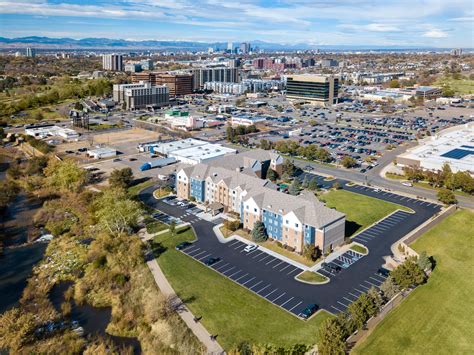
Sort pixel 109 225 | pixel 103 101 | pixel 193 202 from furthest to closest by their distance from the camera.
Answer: pixel 103 101 → pixel 193 202 → pixel 109 225

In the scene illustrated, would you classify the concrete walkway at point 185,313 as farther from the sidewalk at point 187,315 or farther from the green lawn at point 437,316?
the green lawn at point 437,316

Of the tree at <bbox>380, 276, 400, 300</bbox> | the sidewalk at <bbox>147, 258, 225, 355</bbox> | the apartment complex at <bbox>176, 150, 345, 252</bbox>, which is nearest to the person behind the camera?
the sidewalk at <bbox>147, 258, 225, 355</bbox>

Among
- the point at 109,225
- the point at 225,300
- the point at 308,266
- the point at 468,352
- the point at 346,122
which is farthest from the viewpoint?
the point at 346,122

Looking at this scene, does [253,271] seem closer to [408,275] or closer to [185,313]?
[185,313]

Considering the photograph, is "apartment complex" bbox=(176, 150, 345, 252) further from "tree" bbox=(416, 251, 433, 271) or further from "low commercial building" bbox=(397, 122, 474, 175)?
"low commercial building" bbox=(397, 122, 474, 175)

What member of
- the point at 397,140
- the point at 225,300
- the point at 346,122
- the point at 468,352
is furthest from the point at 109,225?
the point at 346,122

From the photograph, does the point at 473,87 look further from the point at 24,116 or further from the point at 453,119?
the point at 24,116

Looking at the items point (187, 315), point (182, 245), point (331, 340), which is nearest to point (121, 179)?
point (182, 245)

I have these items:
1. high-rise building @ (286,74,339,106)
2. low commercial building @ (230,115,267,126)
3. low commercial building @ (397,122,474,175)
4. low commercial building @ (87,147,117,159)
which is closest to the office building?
high-rise building @ (286,74,339,106)
